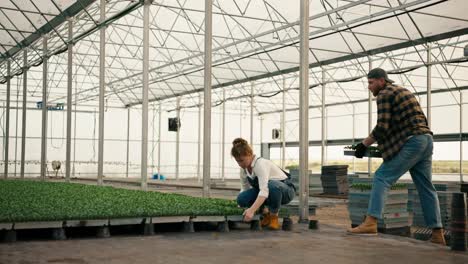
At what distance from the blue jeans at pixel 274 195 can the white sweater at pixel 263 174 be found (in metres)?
0.12

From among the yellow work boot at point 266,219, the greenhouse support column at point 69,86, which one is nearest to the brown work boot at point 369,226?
the yellow work boot at point 266,219

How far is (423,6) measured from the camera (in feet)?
53.7

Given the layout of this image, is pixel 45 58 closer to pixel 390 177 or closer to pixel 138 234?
pixel 138 234

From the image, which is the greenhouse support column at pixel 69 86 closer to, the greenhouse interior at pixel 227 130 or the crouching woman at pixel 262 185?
the greenhouse interior at pixel 227 130

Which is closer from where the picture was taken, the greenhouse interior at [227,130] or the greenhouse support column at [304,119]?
the greenhouse interior at [227,130]

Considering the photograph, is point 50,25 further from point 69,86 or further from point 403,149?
point 403,149

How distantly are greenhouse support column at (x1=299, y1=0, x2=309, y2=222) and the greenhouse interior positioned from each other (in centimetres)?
2

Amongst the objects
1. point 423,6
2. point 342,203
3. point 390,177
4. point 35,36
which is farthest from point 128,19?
point 390,177

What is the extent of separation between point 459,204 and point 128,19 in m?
20.5

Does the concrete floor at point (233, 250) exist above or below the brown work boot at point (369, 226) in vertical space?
below

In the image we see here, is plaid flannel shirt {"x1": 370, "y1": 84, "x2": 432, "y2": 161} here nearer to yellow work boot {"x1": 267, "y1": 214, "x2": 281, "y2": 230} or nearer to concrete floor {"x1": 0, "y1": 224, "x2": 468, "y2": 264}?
concrete floor {"x1": 0, "y1": 224, "x2": 468, "y2": 264}

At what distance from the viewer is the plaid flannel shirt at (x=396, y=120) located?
17.5 feet

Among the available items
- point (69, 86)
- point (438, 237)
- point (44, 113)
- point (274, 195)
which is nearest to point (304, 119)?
point (274, 195)

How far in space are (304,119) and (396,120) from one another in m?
1.78
